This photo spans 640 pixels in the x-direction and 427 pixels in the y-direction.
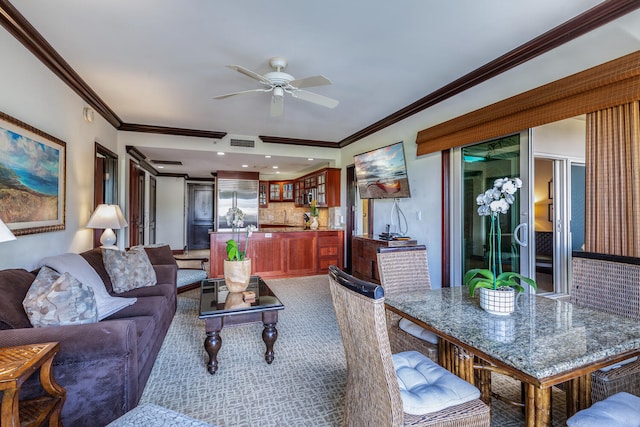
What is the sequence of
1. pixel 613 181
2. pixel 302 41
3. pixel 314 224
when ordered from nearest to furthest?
pixel 613 181 < pixel 302 41 < pixel 314 224

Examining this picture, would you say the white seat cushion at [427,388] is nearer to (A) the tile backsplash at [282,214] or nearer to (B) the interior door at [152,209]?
(A) the tile backsplash at [282,214]

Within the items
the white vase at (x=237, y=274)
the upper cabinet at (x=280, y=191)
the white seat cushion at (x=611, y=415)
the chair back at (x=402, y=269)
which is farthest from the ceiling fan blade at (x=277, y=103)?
the upper cabinet at (x=280, y=191)

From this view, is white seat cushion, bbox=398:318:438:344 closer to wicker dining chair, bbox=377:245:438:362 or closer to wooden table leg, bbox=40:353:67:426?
wicker dining chair, bbox=377:245:438:362

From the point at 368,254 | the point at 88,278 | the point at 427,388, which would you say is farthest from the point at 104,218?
the point at 427,388

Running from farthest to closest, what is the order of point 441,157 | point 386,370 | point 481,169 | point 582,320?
1. point 441,157
2. point 481,169
3. point 582,320
4. point 386,370

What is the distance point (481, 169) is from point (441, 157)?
50 centimetres

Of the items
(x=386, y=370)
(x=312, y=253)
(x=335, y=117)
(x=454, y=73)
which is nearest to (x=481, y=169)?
(x=454, y=73)

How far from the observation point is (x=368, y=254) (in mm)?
4500

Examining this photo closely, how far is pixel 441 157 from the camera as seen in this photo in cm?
A: 370

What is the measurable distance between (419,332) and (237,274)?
5.32 feet

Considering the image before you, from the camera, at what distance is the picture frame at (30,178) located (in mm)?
2135

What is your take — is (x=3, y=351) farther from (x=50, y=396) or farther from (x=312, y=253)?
(x=312, y=253)

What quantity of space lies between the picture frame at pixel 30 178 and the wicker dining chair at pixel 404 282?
2646 mm

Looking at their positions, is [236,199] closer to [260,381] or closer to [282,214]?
[282,214]
